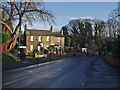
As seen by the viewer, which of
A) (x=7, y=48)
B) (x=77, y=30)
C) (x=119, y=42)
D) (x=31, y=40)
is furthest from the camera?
(x=77, y=30)

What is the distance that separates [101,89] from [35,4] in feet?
66.6

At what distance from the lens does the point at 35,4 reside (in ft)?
86.6

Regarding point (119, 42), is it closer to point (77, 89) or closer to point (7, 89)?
point (77, 89)

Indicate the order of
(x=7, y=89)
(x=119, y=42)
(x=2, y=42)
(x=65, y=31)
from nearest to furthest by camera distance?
(x=7, y=89) < (x=119, y=42) < (x=2, y=42) < (x=65, y=31)

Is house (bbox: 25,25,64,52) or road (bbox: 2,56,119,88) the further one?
house (bbox: 25,25,64,52)

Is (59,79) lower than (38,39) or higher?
lower

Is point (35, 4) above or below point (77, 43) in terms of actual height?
above

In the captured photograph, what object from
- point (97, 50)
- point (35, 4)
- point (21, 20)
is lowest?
point (97, 50)

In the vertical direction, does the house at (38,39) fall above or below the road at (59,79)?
above

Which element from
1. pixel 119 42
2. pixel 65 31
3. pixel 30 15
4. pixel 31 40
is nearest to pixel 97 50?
pixel 65 31

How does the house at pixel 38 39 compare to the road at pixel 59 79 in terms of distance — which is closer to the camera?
the road at pixel 59 79

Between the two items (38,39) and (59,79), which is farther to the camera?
(38,39)

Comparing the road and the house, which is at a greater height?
the house

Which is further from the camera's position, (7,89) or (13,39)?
(13,39)
